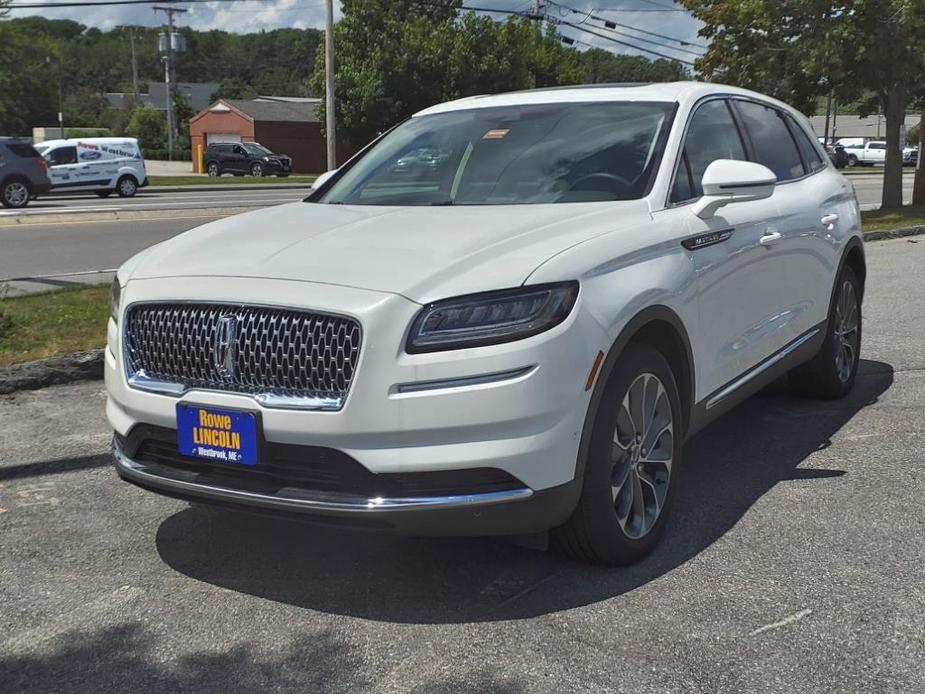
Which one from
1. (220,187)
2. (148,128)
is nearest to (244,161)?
(220,187)

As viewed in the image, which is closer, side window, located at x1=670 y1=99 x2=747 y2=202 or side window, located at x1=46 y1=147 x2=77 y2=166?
side window, located at x1=670 y1=99 x2=747 y2=202

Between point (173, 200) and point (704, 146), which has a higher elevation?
point (704, 146)

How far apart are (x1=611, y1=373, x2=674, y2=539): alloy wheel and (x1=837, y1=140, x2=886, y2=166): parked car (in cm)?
6758

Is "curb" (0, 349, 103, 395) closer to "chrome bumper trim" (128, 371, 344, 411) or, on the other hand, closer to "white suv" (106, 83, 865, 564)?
"white suv" (106, 83, 865, 564)

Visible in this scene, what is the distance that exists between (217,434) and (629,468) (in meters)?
1.43

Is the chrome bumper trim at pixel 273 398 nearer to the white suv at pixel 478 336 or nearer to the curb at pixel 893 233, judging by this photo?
the white suv at pixel 478 336

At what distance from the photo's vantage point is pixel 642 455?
388 cm

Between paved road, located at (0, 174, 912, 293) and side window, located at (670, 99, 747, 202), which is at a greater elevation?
side window, located at (670, 99, 747, 202)

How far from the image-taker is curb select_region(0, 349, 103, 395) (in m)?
6.45

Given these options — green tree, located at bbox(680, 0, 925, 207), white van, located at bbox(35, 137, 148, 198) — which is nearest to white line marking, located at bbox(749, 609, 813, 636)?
green tree, located at bbox(680, 0, 925, 207)

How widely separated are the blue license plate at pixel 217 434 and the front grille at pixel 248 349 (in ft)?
0.28

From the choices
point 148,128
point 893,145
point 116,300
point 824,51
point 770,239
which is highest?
point 824,51

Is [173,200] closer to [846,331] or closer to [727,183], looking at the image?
[846,331]

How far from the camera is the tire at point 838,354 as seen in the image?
596cm
